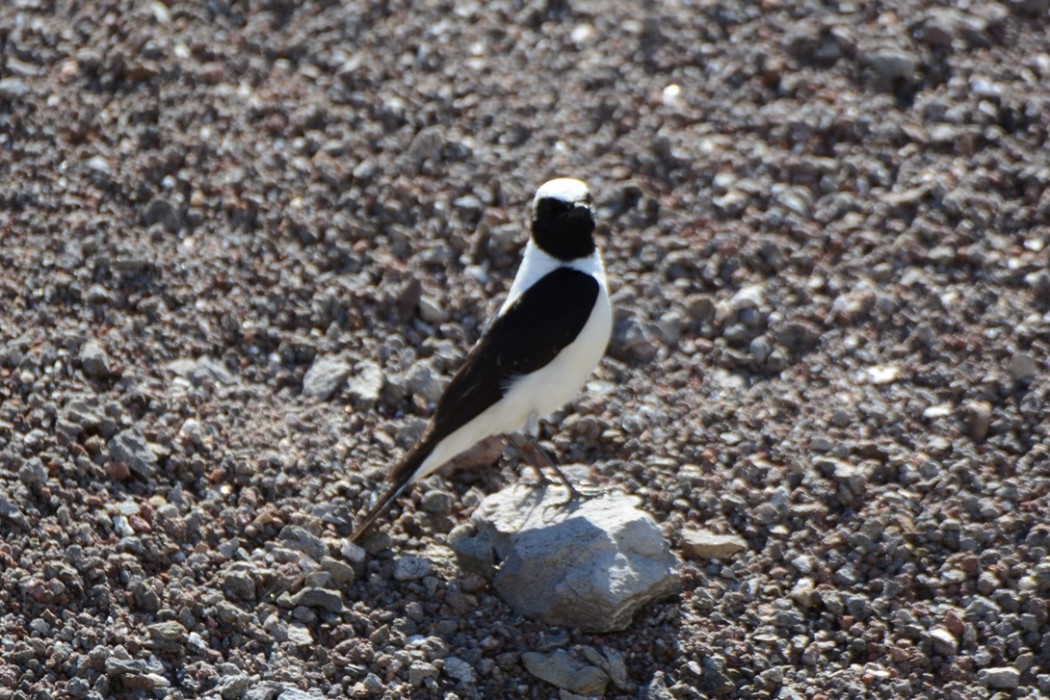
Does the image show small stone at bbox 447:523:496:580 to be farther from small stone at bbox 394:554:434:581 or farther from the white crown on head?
the white crown on head

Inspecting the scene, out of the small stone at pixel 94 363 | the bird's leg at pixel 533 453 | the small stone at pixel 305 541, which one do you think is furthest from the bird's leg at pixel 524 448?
the small stone at pixel 94 363

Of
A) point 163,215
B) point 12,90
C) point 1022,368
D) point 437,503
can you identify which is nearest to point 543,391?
point 437,503

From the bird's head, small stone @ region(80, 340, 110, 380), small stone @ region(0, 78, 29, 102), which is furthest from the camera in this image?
small stone @ region(0, 78, 29, 102)

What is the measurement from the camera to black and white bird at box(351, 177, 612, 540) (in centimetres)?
A: 664

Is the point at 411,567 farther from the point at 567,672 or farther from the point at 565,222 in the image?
the point at 565,222

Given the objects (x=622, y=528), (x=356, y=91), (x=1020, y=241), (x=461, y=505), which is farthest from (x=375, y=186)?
(x=1020, y=241)

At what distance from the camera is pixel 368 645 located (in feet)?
20.1

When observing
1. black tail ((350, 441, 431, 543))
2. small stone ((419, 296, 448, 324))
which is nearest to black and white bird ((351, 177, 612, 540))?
black tail ((350, 441, 431, 543))

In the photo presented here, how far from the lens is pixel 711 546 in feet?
21.8

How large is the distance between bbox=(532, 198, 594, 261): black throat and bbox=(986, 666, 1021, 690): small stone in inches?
104

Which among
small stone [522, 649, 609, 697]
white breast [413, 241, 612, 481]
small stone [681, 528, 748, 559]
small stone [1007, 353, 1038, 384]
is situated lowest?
small stone [681, 528, 748, 559]

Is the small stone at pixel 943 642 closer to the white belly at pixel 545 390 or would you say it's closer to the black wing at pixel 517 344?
the white belly at pixel 545 390

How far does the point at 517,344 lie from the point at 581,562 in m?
1.11

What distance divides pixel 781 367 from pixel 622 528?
164 cm
